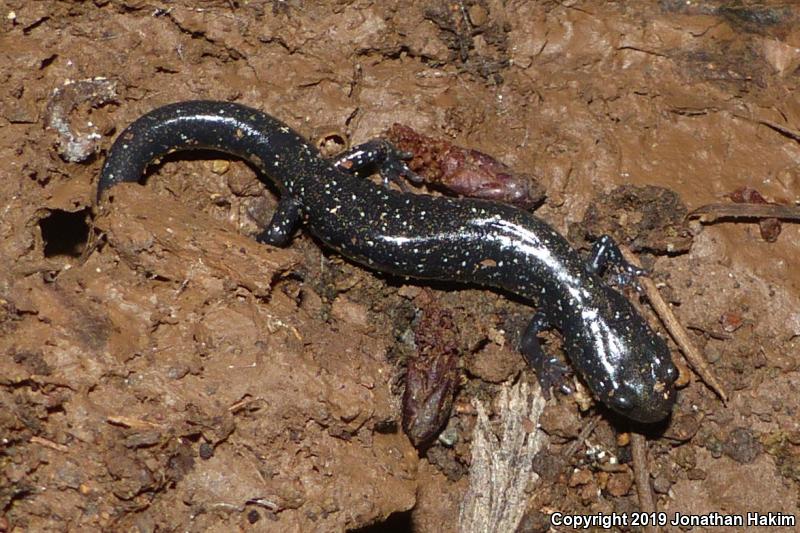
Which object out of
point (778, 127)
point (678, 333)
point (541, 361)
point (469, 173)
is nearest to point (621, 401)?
point (541, 361)

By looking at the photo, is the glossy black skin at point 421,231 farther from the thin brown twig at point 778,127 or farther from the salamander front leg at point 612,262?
the thin brown twig at point 778,127

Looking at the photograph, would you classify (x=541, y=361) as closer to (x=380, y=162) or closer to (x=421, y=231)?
(x=421, y=231)

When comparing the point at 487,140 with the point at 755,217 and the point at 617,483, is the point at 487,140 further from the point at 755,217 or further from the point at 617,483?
the point at 617,483

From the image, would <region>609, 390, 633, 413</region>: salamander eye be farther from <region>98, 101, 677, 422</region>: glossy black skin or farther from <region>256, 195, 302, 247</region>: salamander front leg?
<region>256, 195, 302, 247</region>: salamander front leg

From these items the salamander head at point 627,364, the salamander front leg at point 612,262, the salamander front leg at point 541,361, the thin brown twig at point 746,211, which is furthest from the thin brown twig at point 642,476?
the thin brown twig at point 746,211

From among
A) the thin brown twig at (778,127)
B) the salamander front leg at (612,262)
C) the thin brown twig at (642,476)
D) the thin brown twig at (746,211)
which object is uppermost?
the thin brown twig at (778,127)

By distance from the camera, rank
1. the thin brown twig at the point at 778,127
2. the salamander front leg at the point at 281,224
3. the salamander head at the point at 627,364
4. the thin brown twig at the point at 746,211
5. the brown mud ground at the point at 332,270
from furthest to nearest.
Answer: the thin brown twig at the point at 778,127 → the thin brown twig at the point at 746,211 → the salamander front leg at the point at 281,224 → the salamander head at the point at 627,364 → the brown mud ground at the point at 332,270
